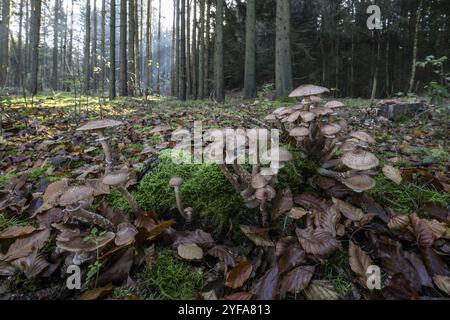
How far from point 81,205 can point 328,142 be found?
1.98m

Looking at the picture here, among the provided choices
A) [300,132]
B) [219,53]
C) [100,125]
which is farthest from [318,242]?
[219,53]

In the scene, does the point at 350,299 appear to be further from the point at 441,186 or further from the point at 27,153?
the point at 27,153

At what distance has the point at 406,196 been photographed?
2.49 meters

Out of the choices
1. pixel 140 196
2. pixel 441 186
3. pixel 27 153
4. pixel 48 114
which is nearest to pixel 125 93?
pixel 48 114

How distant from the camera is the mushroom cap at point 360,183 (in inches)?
80.9

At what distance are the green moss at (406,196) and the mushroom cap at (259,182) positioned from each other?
3.47 feet

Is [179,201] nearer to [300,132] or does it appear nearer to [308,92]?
[300,132]

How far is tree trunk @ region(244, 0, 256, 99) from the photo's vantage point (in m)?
11.8

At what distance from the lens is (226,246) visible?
6.81 ft

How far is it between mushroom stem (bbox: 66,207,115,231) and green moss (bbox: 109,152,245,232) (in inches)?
14.4

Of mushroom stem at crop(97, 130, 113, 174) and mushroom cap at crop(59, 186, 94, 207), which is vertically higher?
mushroom stem at crop(97, 130, 113, 174)

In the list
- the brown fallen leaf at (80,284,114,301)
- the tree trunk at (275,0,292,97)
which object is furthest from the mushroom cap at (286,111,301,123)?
the tree trunk at (275,0,292,97)

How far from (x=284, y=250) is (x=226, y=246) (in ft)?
1.34

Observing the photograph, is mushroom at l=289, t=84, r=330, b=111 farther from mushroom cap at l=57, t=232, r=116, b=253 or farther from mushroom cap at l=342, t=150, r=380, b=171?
mushroom cap at l=57, t=232, r=116, b=253
